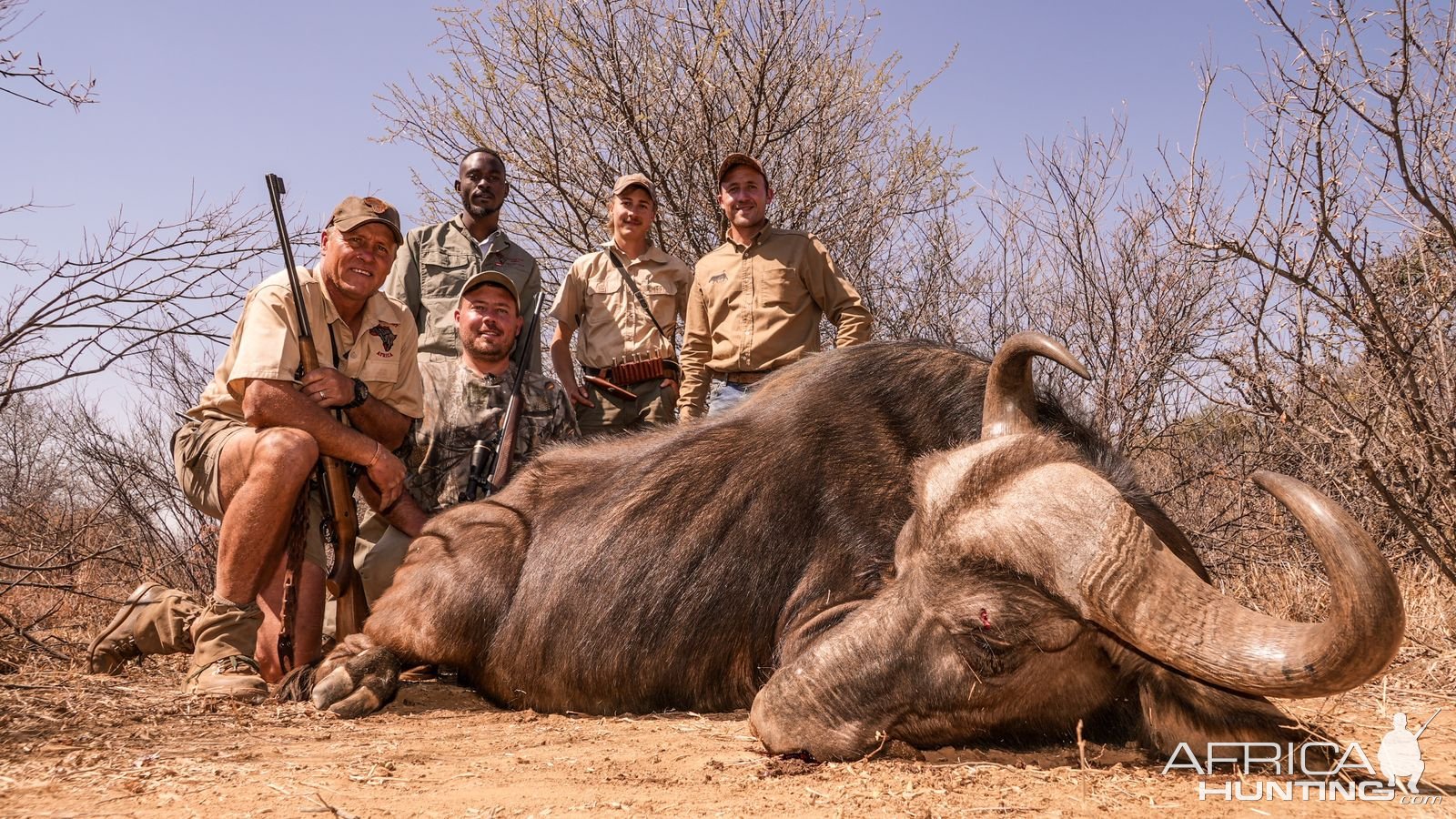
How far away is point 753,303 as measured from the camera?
Result: 6188mm

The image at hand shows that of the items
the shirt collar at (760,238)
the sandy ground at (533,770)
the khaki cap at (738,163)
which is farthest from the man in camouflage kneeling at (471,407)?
the sandy ground at (533,770)

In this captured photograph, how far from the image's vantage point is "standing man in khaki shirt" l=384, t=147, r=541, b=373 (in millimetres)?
6562

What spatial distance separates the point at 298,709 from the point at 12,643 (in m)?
2.63

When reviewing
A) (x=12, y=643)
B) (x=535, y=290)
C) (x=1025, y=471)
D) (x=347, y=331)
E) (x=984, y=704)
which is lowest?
(x=12, y=643)

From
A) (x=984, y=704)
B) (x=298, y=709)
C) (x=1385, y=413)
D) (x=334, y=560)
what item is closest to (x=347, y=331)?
(x=334, y=560)

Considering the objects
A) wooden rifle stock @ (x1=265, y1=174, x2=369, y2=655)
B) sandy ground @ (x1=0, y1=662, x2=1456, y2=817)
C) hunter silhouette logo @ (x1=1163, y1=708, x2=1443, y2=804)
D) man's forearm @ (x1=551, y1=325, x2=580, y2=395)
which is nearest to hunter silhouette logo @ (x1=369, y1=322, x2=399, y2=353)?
wooden rifle stock @ (x1=265, y1=174, x2=369, y2=655)

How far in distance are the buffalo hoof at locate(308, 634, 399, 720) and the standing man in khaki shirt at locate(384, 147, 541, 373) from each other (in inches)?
103

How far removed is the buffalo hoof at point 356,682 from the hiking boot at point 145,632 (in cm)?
→ 117

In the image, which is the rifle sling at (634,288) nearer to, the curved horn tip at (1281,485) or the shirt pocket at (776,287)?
the shirt pocket at (776,287)

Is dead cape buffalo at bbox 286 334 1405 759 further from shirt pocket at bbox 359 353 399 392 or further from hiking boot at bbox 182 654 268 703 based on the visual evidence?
shirt pocket at bbox 359 353 399 392

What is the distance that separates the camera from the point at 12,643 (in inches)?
214

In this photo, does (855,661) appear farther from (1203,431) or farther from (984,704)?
(1203,431)

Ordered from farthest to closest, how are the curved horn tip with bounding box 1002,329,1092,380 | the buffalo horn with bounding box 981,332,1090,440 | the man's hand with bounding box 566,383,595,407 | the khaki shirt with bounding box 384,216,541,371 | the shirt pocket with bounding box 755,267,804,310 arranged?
the man's hand with bounding box 566,383,595,407, the khaki shirt with bounding box 384,216,541,371, the shirt pocket with bounding box 755,267,804,310, the buffalo horn with bounding box 981,332,1090,440, the curved horn tip with bounding box 1002,329,1092,380

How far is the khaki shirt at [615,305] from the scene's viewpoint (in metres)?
6.74
